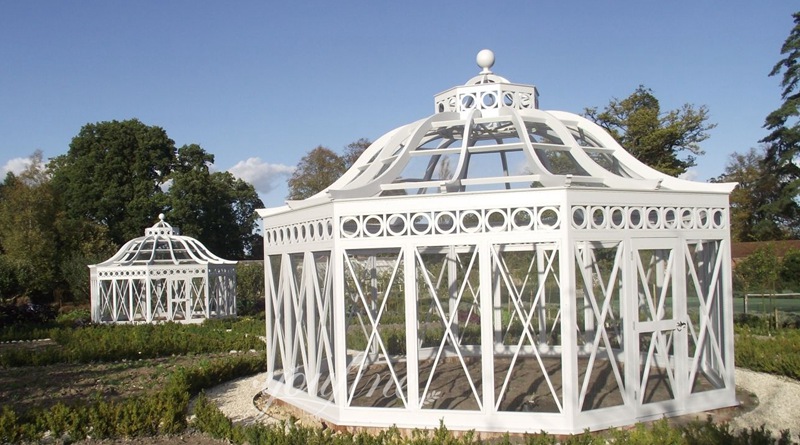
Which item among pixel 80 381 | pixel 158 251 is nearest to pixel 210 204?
pixel 158 251

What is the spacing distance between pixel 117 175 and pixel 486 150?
3513cm

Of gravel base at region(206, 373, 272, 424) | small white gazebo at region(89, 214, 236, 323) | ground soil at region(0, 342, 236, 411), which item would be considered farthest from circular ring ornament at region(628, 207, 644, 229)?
small white gazebo at region(89, 214, 236, 323)

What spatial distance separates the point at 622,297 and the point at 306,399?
440 centimetres

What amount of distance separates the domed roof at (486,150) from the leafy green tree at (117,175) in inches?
→ 1258

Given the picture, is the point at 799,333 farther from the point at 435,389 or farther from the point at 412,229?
the point at 412,229

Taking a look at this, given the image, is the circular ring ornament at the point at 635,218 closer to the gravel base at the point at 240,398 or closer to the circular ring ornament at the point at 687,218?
the circular ring ornament at the point at 687,218

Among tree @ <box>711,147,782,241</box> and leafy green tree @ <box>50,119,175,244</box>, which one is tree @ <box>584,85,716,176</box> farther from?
leafy green tree @ <box>50,119,175,244</box>

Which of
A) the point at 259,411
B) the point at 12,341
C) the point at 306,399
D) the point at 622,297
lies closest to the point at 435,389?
the point at 306,399

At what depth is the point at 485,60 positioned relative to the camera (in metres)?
11.0

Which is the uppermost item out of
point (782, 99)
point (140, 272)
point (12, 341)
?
point (782, 99)

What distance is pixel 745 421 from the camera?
8.61m

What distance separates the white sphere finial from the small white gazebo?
15.6m

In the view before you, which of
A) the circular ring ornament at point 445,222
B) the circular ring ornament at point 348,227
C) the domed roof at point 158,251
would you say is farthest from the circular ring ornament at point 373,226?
the domed roof at point 158,251

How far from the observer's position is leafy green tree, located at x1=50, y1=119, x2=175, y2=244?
39719 millimetres
